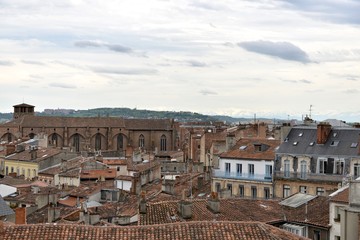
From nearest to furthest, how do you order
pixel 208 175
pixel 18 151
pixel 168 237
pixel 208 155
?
pixel 168 237 → pixel 208 175 → pixel 208 155 → pixel 18 151

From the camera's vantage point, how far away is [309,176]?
52.3 meters

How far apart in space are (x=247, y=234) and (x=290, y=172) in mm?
33334

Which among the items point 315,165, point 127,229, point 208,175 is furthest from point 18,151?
point 127,229

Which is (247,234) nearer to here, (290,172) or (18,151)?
(290,172)

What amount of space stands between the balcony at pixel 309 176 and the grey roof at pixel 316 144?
1.82 m

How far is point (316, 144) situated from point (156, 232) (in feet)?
116

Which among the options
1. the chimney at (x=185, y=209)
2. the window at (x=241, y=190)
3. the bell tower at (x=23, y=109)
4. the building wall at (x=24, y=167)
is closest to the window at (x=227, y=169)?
the window at (x=241, y=190)

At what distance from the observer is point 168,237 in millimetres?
20609

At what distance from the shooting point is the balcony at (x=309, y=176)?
50.8 m

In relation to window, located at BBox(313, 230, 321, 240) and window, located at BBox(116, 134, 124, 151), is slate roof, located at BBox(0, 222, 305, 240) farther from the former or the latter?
window, located at BBox(116, 134, 124, 151)

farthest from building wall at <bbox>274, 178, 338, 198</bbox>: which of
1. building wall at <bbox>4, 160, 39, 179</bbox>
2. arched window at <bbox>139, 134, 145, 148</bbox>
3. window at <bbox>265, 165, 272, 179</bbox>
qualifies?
arched window at <bbox>139, 134, 145, 148</bbox>

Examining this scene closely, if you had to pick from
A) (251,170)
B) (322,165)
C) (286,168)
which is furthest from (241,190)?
(322,165)

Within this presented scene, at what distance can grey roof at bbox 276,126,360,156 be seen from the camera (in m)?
52.2

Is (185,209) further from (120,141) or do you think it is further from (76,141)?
(120,141)
